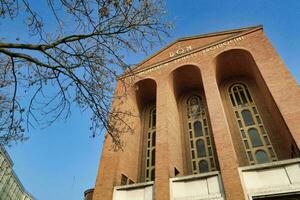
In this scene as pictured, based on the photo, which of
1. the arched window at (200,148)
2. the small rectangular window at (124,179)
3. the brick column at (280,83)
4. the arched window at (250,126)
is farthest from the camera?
the arched window at (200,148)

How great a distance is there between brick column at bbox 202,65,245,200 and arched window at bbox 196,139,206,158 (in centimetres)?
191

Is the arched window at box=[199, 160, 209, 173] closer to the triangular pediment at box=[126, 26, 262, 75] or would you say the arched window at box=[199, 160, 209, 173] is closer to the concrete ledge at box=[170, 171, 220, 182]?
the concrete ledge at box=[170, 171, 220, 182]

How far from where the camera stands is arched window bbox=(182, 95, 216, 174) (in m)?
9.65

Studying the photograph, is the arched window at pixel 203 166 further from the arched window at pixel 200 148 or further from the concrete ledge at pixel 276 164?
the concrete ledge at pixel 276 164

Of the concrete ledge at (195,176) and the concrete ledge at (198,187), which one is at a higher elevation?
the concrete ledge at (195,176)

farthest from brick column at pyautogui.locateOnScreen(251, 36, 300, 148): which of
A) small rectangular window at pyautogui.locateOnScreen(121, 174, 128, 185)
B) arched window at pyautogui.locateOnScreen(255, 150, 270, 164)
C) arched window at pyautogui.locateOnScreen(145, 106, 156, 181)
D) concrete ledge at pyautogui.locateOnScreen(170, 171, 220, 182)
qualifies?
small rectangular window at pyautogui.locateOnScreen(121, 174, 128, 185)

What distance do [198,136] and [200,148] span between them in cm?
66

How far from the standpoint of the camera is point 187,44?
13.9 m

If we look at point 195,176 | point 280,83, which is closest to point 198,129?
point 195,176

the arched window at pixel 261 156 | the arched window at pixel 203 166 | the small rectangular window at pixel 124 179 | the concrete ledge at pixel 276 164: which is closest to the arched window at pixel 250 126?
the arched window at pixel 261 156

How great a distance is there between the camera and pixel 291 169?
6.70 m

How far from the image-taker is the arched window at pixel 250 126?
8.91 metres

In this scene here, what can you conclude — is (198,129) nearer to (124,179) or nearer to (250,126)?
(250,126)

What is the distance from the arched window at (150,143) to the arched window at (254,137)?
4.37 metres
